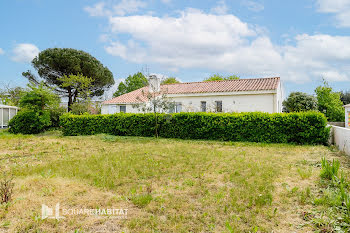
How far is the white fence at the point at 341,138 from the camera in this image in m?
8.91

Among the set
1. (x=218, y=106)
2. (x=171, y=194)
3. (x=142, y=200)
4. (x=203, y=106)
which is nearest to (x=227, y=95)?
(x=218, y=106)

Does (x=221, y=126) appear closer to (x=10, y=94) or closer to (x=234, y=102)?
(x=234, y=102)

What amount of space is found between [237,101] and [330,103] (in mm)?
14152

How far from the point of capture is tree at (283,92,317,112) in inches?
1071

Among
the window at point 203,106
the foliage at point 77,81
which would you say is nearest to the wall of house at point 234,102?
the window at point 203,106

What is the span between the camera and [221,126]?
1366 centimetres

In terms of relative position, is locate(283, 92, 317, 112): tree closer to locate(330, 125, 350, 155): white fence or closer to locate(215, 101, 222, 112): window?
locate(215, 101, 222, 112): window

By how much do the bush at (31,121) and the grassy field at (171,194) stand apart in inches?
495

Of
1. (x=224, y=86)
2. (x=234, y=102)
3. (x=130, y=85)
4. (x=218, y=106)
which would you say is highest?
(x=130, y=85)

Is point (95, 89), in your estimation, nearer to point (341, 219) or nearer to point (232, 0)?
point (232, 0)

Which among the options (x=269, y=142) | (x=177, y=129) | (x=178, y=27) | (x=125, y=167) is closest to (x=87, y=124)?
(x=177, y=129)

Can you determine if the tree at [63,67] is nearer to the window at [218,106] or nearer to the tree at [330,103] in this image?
the window at [218,106]

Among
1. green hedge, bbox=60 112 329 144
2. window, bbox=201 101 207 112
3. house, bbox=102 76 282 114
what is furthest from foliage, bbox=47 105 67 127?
window, bbox=201 101 207 112

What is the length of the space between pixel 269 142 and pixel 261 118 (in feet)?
4.65
